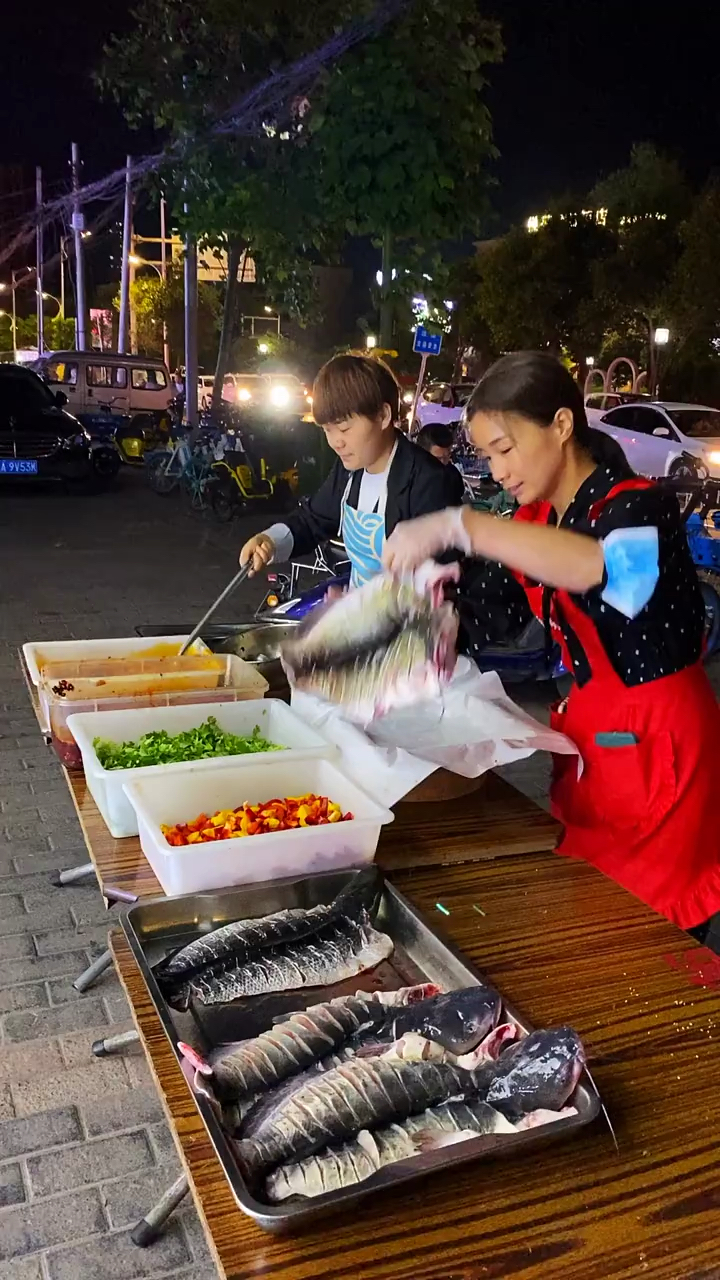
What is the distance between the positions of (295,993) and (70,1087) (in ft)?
4.96

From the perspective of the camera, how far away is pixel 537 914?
5.94 ft

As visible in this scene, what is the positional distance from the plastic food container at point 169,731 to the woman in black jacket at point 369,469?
54 cm

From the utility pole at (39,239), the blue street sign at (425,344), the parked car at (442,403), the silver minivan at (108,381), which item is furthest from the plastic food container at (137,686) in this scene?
the utility pole at (39,239)

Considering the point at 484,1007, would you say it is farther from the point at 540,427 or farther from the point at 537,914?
the point at 540,427

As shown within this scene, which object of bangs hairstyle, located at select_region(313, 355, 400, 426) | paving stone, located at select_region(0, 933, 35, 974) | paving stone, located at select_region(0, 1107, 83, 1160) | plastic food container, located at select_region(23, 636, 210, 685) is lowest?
paving stone, located at select_region(0, 933, 35, 974)

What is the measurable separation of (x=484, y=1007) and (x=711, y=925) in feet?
3.54

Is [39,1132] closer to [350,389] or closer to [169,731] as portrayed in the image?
[169,731]

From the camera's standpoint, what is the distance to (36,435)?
13.5m

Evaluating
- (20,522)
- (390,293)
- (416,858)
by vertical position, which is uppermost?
(390,293)

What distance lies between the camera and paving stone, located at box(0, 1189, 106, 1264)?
7.20ft

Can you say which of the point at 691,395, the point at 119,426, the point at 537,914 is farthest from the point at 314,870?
the point at 691,395

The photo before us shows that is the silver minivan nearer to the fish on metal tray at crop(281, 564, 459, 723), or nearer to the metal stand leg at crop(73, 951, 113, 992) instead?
the metal stand leg at crop(73, 951, 113, 992)

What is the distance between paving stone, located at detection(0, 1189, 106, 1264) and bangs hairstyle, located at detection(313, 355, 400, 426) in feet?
6.74

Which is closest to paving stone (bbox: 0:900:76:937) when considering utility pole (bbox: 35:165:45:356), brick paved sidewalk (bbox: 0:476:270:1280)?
brick paved sidewalk (bbox: 0:476:270:1280)
